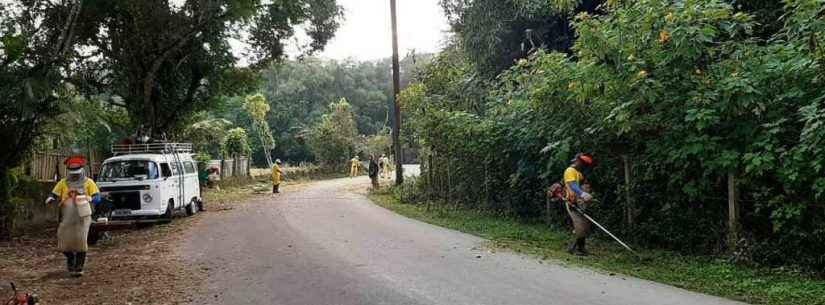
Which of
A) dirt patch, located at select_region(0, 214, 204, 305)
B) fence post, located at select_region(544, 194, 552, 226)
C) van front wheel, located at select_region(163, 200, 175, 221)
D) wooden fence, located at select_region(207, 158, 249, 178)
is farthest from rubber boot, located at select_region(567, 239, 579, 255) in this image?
wooden fence, located at select_region(207, 158, 249, 178)

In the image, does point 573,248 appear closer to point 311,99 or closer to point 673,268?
point 673,268

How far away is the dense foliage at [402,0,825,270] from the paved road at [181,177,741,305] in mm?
2005

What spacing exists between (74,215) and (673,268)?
8.28m

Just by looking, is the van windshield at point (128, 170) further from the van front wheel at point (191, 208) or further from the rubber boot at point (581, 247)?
the rubber boot at point (581, 247)

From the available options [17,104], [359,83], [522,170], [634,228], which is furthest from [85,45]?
[359,83]

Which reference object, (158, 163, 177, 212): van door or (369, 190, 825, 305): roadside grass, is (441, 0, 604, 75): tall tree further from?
(158, 163, 177, 212): van door

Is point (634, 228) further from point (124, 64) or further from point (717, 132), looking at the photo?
point (124, 64)

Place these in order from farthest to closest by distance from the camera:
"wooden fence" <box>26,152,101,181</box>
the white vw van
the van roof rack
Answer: "wooden fence" <box>26,152,101,181</box> → the van roof rack → the white vw van

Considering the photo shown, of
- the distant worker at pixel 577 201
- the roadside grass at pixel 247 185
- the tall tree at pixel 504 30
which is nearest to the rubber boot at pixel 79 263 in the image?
the distant worker at pixel 577 201

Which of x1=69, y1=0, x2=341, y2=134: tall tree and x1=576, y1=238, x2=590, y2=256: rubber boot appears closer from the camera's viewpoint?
x1=576, y1=238, x2=590, y2=256: rubber boot

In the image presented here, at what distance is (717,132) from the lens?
8.52 metres

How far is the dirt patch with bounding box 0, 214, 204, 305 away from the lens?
733 cm

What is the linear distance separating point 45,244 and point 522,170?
32.2ft

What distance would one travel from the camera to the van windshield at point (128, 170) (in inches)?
583
